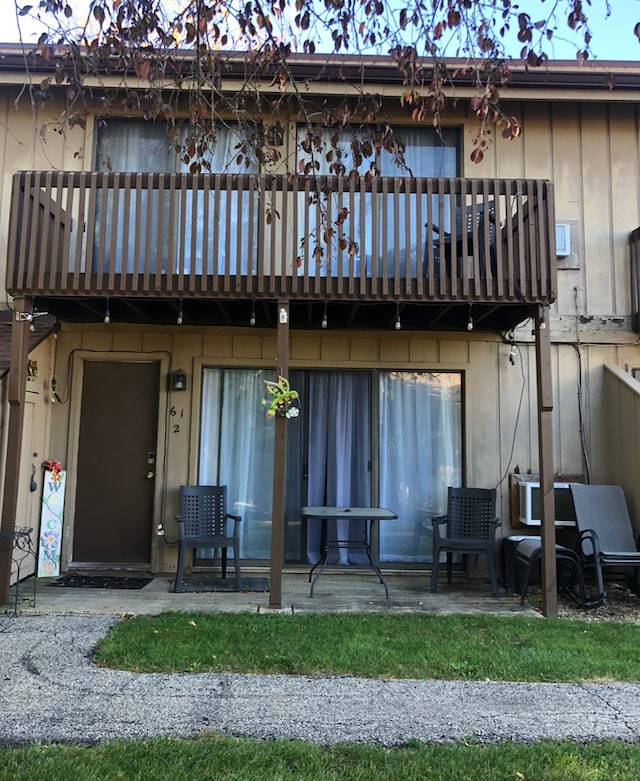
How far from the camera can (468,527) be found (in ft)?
19.8

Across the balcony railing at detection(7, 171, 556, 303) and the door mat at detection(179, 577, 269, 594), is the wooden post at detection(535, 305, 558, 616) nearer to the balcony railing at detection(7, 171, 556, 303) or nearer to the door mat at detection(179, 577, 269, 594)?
the balcony railing at detection(7, 171, 556, 303)

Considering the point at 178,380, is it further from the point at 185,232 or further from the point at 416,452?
the point at 416,452

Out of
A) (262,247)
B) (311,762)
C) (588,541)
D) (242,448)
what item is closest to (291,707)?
(311,762)

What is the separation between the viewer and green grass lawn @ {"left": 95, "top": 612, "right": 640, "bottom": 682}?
3.83 meters

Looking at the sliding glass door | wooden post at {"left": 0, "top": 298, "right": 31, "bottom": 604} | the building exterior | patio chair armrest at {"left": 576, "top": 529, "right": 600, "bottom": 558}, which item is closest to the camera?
wooden post at {"left": 0, "top": 298, "right": 31, "bottom": 604}

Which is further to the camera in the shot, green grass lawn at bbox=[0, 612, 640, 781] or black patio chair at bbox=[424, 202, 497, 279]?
black patio chair at bbox=[424, 202, 497, 279]

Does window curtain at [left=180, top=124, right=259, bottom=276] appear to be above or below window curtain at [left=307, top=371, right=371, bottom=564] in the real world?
above

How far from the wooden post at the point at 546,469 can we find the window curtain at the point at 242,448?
2.86 m

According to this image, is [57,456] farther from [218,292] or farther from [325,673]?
[325,673]

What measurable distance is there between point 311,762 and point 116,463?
4.69 metres

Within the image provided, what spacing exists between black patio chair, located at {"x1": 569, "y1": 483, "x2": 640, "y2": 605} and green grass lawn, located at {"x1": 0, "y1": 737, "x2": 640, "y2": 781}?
288cm

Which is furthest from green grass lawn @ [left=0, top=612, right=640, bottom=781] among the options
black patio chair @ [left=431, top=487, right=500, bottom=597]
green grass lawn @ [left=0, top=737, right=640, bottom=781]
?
black patio chair @ [left=431, top=487, right=500, bottom=597]

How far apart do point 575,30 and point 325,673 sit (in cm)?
377

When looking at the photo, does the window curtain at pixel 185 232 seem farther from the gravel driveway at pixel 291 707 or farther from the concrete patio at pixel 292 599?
the gravel driveway at pixel 291 707
